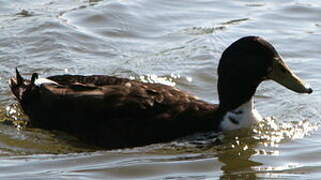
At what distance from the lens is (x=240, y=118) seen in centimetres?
996

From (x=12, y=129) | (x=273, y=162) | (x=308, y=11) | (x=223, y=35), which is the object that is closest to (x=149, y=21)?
(x=223, y=35)

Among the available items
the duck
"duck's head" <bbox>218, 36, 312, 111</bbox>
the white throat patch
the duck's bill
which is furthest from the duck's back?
the duck's bill

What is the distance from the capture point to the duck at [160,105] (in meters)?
9.75

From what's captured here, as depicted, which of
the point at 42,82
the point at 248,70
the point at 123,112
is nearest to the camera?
the point at 123,112

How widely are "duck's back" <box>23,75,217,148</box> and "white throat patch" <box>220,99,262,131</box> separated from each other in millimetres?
128

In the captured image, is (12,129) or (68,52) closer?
(12,129)

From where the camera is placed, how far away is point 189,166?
30.4ft

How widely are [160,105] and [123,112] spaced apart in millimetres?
342

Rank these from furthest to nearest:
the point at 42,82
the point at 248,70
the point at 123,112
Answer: the point at 42,82 → the point at 248,70 → the point at 123,112

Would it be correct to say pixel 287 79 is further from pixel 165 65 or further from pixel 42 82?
pixel 165 65

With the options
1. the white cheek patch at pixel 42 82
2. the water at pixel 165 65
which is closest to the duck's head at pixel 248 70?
the water at pixel 165 65

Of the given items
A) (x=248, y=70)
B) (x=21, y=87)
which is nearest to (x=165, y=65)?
(x=21, y=87)

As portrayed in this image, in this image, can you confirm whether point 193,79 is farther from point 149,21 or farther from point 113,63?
point 149,21

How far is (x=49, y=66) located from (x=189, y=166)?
3.49 metres
